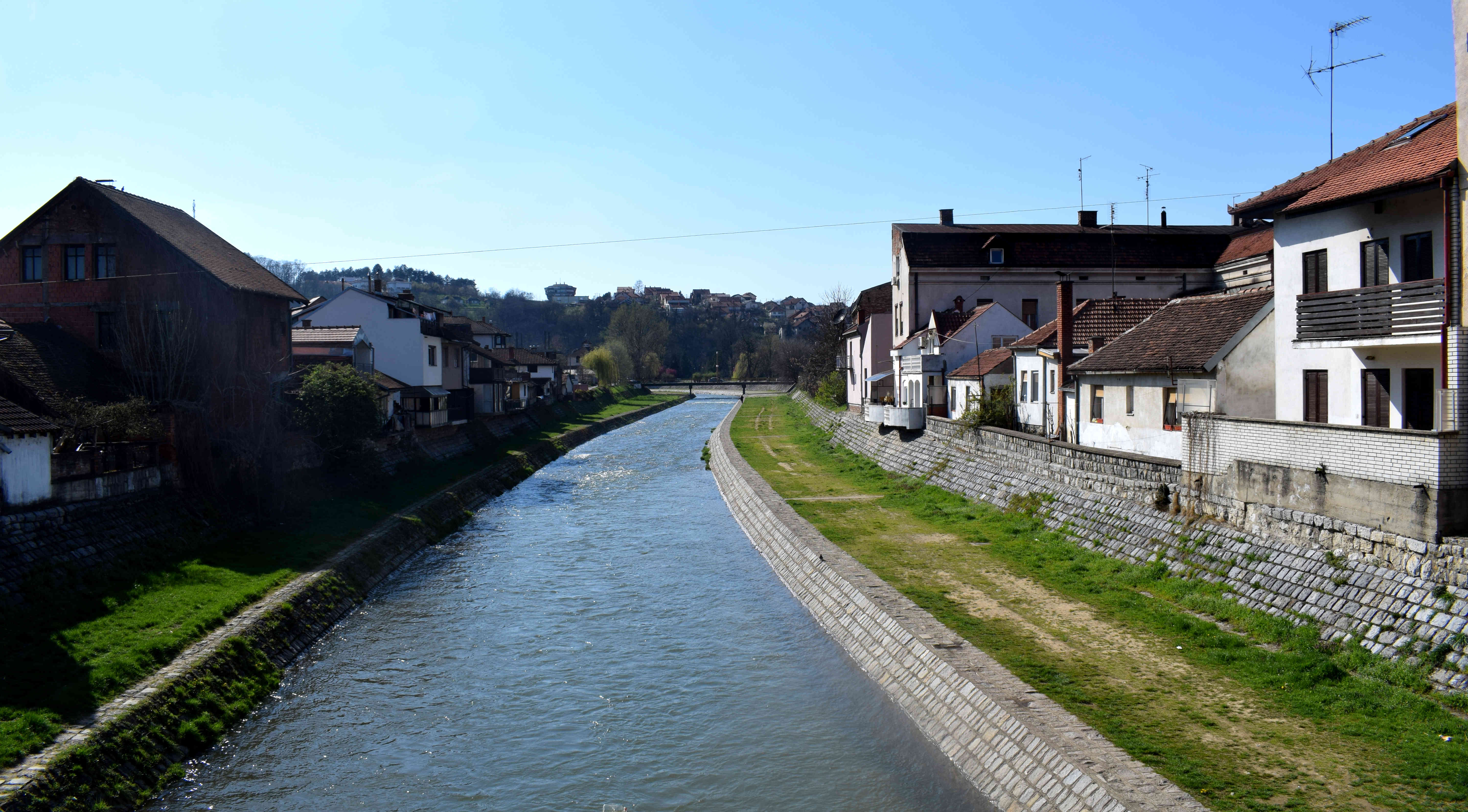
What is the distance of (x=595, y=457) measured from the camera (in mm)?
55250

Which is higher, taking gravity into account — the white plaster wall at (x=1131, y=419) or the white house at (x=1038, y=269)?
the white house at (x=1038, y=269)

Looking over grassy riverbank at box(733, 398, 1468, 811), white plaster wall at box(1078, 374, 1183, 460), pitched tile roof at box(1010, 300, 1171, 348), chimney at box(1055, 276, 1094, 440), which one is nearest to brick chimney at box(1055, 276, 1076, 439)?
chimney at box(1055, 276, 1094, 440)

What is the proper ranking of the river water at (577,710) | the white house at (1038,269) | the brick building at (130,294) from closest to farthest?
the river water at (577,710), the brick building at (130,294), the white house at (1038,269)

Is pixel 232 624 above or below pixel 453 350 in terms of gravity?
below

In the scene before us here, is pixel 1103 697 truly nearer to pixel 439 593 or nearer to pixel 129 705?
pixel 129 705

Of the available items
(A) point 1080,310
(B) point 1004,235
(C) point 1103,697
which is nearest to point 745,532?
(A) point 1080,310

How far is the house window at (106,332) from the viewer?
93.2 ft

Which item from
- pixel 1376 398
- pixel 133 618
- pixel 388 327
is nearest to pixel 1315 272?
pixel 1376 398

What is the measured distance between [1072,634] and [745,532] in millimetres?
16819

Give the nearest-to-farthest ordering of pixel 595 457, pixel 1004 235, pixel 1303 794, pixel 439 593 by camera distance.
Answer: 1. pixel 1303 794
2. pixel 439 593
3. pixel 1004 235
4. pixel 595 457

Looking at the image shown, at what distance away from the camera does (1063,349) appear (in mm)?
28953

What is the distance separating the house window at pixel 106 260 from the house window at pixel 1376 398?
1320 inches

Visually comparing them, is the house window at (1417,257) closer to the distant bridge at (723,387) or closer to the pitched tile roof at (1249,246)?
the pitched tile roof at (1249,246)

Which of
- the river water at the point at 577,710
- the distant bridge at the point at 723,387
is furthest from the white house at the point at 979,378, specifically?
the distant bridge at the point at 723,387
